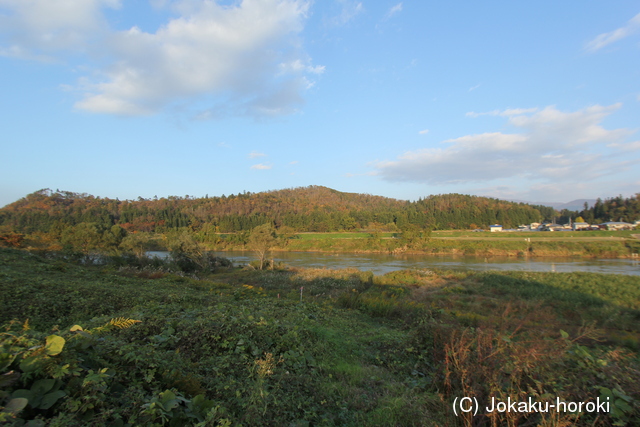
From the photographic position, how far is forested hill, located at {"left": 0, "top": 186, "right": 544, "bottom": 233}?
8669 cm

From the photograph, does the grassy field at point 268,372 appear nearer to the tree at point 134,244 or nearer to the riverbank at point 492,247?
the tree at point 134,244

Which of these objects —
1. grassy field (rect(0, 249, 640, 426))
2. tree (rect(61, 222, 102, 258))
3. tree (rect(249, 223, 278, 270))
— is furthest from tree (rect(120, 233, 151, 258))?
grassy field (rect(0, 249, 640, 426))

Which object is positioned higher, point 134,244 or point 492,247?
point 134,244

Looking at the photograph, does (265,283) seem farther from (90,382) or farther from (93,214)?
(93,214)

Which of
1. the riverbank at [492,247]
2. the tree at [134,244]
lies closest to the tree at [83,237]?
the tree at [134,244]

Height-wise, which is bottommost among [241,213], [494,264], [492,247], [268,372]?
[494,264]

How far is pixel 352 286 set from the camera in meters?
22.1

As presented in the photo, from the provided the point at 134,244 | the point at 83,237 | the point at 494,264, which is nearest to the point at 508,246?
the point at 494,264

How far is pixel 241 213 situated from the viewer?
406 ft

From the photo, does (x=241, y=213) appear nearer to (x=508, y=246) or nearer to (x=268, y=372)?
(x=508, y=246)

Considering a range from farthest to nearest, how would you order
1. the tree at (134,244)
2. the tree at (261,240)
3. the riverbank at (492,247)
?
the riverbank at (492,247) < the tree at (261,240) < the tree at (134,244)

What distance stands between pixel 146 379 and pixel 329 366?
10.4 feet

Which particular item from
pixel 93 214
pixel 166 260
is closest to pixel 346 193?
pixel 93 214

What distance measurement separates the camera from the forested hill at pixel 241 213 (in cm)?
8669
